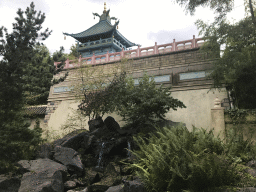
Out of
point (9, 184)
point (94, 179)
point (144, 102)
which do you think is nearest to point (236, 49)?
point (144, 102)

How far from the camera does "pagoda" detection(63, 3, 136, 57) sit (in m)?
20.2

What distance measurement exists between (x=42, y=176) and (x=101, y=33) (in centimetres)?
1737

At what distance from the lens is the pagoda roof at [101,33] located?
20656mm

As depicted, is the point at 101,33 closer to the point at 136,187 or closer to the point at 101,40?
the point at 101,40

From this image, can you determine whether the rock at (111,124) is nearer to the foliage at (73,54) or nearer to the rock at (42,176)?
the rock at (42,176)

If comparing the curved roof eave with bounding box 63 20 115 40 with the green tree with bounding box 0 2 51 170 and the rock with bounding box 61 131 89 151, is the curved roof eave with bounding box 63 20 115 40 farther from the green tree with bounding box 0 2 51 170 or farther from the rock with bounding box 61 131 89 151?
the green tree with bounding box 0 2 51 170

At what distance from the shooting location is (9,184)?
220 inches

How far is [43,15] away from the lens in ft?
19.6

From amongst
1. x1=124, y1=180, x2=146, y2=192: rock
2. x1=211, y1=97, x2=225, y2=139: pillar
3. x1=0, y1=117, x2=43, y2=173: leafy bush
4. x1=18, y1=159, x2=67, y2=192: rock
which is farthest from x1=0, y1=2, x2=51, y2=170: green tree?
x1=211, y1=97, x2=225, y2=139: pillar

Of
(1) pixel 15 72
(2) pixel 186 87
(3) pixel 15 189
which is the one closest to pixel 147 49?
(2) pixel 186 87

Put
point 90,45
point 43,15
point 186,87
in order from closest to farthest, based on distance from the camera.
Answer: point 43,15 → point 186,87 → point 90,45

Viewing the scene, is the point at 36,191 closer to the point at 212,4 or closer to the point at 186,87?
the point at 186,87

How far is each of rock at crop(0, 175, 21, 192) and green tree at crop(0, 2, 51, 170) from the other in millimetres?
343

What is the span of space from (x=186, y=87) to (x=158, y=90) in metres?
2.25
